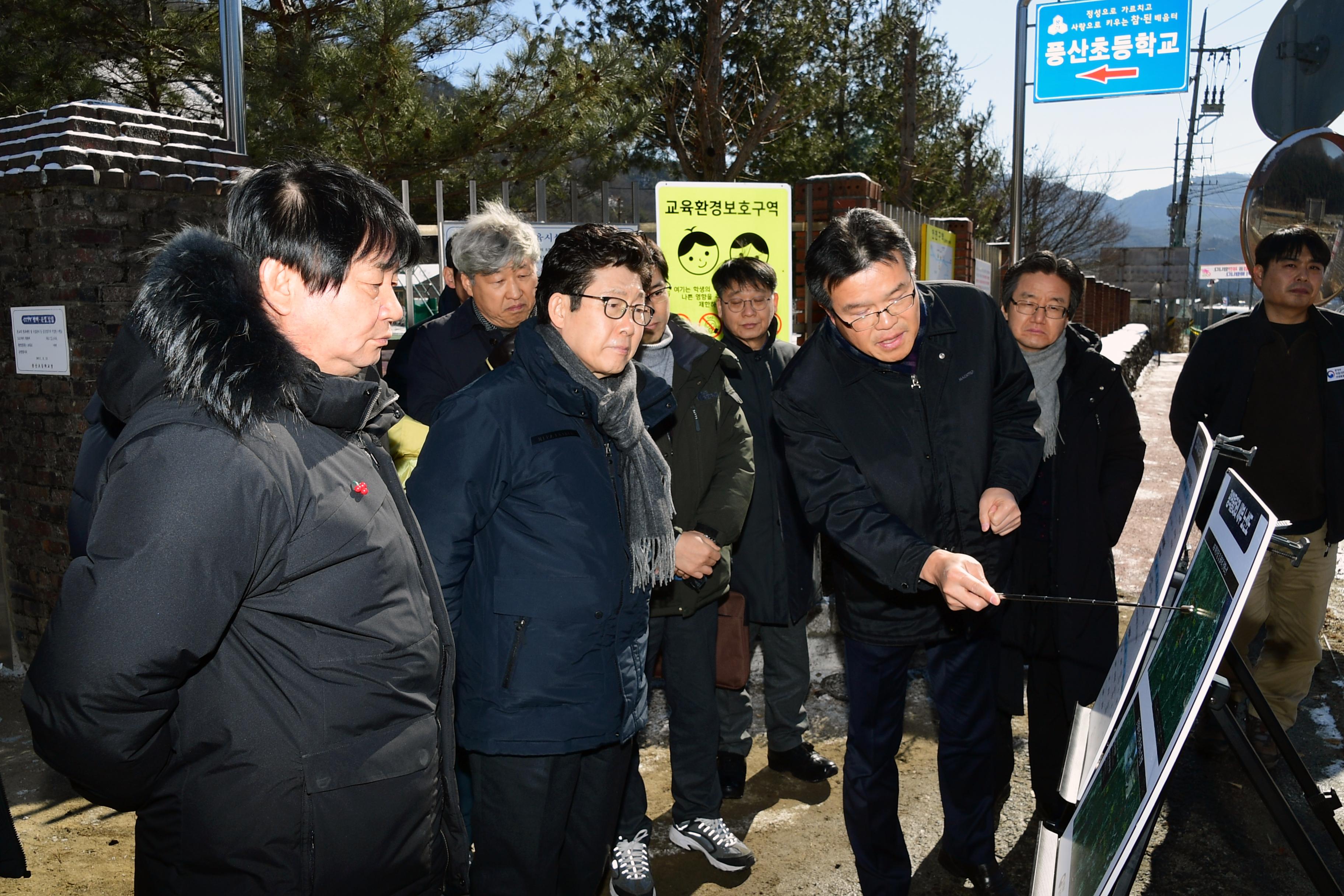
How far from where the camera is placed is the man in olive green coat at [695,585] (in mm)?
3238

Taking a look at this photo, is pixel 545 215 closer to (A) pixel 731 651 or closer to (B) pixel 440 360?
(B) pixel 440 360

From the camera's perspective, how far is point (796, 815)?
11.8ft

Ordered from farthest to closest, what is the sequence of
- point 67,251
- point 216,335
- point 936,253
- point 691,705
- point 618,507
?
point 936,253 < point 67,251 < point 691,705 < point 618,507 < point 216,335

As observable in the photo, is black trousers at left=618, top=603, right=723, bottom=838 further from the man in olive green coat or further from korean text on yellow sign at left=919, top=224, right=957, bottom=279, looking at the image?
korean text on yellow sign at left=919, top=224, right=957, bottom=279

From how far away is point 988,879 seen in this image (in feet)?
9.55

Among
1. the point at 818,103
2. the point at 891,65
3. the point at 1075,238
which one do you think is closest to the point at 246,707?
the point at 818,103

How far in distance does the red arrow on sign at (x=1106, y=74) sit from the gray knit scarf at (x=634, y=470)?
554 centimetres

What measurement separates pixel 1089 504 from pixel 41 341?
4.58 meters

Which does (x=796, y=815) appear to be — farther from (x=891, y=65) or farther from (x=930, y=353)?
(x=891, y=65)

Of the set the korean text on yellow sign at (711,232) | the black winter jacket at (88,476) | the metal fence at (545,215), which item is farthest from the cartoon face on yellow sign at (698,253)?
the black winter jacket at (88,476)

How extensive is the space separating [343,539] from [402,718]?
34 centimetres

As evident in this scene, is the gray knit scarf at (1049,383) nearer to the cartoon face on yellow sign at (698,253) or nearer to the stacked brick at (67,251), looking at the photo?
the cartoon face on yellow sign at (698,253)

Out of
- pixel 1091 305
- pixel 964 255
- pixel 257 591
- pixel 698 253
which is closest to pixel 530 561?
pixel 257 591

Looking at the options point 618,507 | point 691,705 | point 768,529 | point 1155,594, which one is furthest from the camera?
point 768,529
